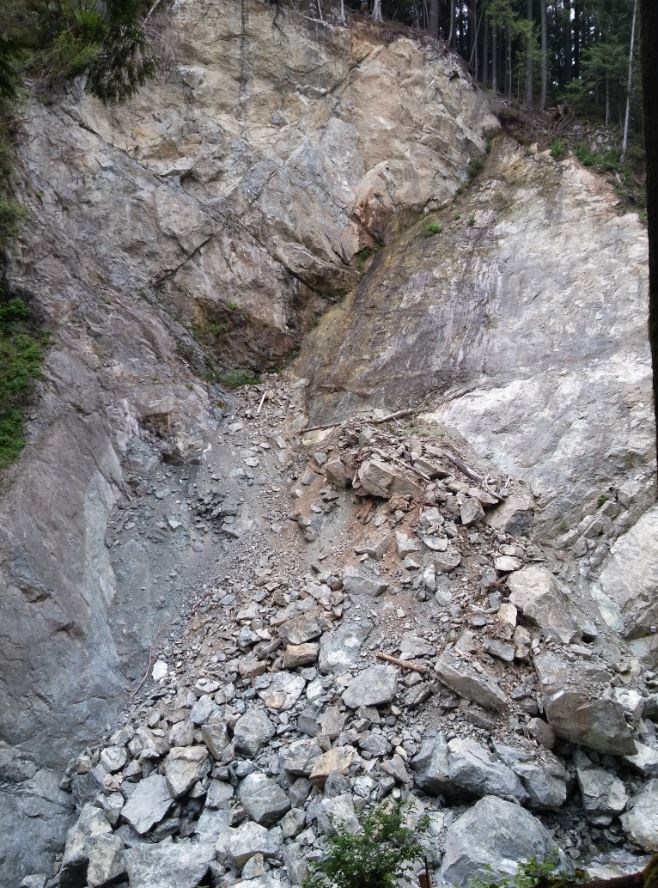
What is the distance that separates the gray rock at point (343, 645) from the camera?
7.18m

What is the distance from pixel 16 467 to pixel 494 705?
672cm

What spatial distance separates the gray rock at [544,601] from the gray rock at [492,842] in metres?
2.06

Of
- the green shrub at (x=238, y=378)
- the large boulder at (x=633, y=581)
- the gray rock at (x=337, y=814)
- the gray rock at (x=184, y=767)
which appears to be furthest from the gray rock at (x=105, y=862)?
the green shrub at (x=238, y=378)

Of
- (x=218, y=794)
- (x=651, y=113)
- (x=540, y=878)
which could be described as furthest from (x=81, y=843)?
(x=651, y=113)

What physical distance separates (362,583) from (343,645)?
3.15 ft

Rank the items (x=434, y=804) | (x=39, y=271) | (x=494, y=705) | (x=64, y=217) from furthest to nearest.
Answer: (x=64, y=217)
(x=39, y=271)
(x=494, y=705)
(x=434, y=804)

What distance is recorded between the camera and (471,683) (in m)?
6.42

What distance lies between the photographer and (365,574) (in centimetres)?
820

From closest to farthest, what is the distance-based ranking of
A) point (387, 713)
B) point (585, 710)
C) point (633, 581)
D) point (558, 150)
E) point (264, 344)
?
point (585, 710)
point (387, 713)
point (633, 581)
point (264, 344)
point (558, 150)

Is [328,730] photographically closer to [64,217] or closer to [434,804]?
[434,804]

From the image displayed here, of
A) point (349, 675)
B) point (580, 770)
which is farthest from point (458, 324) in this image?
point (580, 770)

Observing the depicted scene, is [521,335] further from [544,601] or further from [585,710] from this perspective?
[585,710]

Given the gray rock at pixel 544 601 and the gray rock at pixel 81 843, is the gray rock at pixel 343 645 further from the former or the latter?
the gray rock at pixel 81 843

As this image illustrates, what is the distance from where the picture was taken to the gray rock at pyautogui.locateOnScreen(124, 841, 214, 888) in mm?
5395
